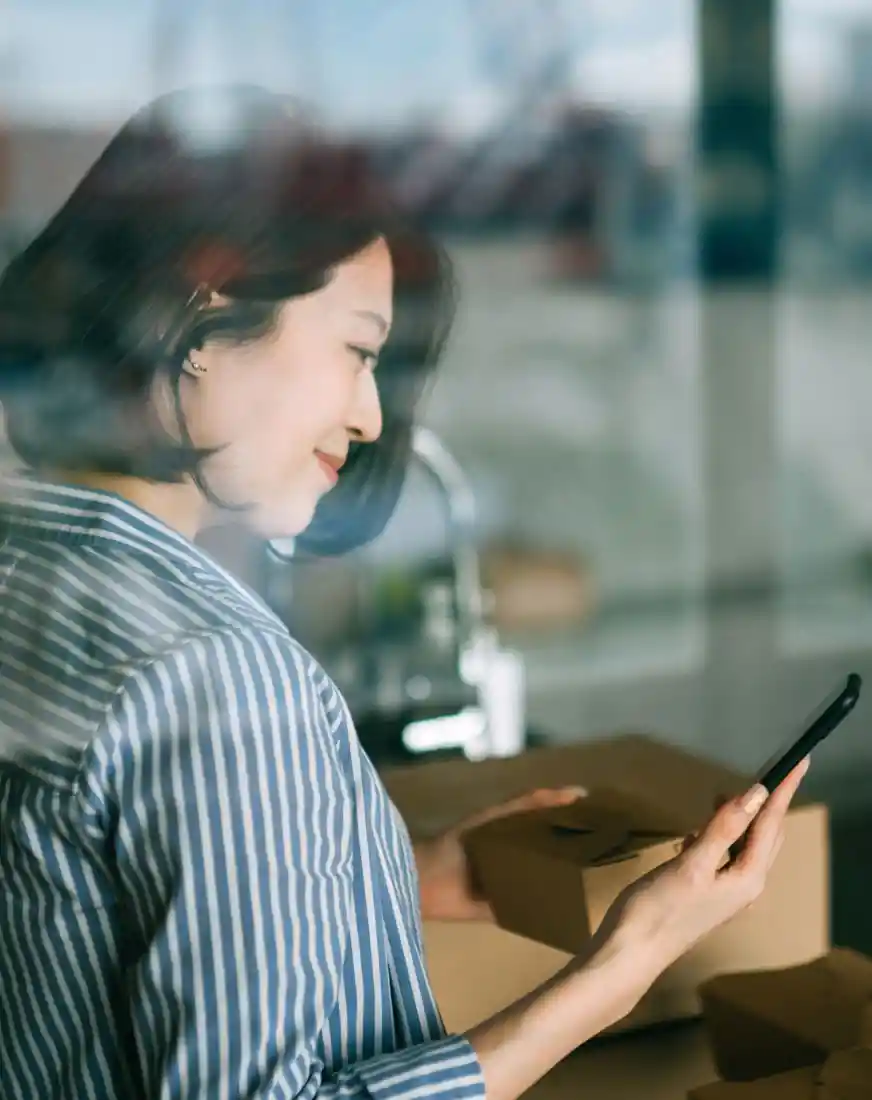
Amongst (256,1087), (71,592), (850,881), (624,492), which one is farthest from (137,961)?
(624,492)

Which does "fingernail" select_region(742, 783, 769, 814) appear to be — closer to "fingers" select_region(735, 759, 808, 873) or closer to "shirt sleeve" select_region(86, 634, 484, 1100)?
"fingers" select_region(735, 759, 808, 873)

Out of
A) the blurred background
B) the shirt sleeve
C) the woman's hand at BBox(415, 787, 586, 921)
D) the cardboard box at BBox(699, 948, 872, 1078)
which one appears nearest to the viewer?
the shirt sleeve

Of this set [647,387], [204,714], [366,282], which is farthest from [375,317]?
[647,387]

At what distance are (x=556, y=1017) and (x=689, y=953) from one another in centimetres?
34

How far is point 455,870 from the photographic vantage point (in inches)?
39.0

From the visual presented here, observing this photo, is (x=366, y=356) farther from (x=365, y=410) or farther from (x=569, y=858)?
(x=569, y=858)

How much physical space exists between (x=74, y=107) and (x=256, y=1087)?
57 centimetres

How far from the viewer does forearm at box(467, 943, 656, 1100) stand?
672 mm

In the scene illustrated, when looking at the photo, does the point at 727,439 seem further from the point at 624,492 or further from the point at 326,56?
the point at 326,56

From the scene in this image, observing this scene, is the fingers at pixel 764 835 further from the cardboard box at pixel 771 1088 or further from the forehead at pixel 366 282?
the forehead at pixel 366 282

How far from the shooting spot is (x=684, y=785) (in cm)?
109

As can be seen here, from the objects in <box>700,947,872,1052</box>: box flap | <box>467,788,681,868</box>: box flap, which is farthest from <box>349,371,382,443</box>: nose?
<box>700,947,872,1052</box>: box flap

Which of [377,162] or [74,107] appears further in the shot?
[377,162]

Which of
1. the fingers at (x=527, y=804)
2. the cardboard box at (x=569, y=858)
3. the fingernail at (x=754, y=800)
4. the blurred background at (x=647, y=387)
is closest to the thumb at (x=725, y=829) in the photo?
the fingernail at (x=754, y=800)
